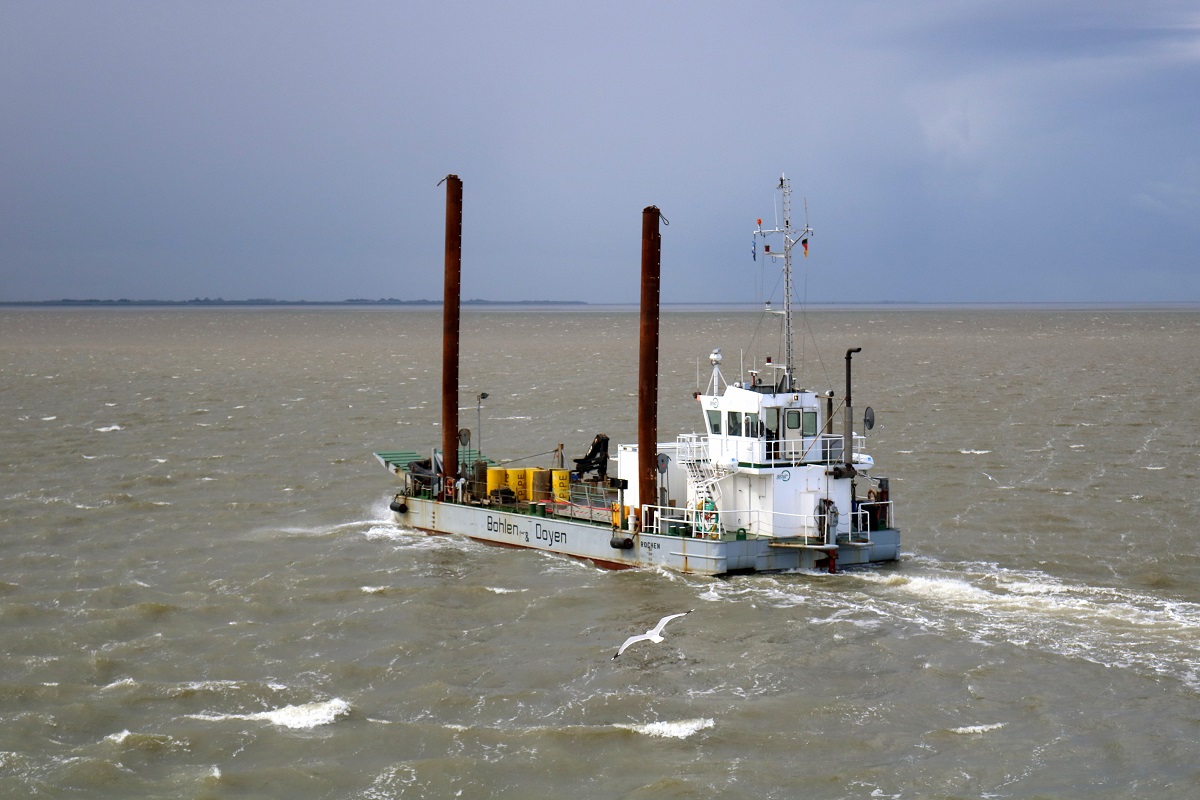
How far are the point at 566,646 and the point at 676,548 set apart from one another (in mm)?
6213

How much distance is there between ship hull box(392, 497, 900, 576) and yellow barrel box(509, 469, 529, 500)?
1.20 meters

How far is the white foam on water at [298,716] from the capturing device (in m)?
23.7

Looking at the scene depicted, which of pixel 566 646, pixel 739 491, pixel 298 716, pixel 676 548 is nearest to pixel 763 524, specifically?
pixel 739 491

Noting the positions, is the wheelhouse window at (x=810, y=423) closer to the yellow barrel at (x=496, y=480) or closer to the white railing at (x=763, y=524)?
the white railing at (x=763, y=524)

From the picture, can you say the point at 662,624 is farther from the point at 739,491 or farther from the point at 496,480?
the point at 496,480

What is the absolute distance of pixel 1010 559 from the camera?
116 feet

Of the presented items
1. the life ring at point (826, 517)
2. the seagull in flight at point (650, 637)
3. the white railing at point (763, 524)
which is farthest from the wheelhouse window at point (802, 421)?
the seagull in flight at point (650, 637)

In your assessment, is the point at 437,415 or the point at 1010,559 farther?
the point at 437,415

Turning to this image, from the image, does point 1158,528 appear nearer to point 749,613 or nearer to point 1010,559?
point 1010,559

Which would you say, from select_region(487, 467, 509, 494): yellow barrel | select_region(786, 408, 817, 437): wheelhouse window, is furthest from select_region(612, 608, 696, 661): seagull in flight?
select_region(487, 467, 509, 494): yellow barrel

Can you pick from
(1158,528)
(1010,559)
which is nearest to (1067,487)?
(1158,528)

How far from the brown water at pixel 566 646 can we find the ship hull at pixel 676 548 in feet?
1.66

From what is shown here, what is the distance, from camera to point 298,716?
24.0 m

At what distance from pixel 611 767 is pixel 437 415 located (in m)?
49.6
